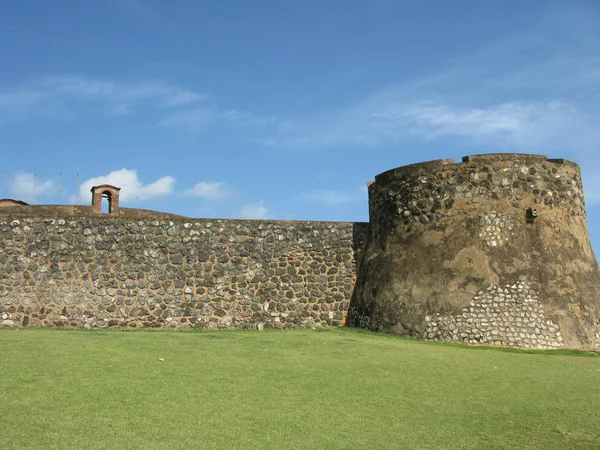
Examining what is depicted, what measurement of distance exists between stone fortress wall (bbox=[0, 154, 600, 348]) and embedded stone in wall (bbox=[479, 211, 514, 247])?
0.10 ft

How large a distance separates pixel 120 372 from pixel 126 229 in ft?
23.6

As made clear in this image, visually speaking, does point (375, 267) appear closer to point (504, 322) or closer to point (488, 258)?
point (488, 258)

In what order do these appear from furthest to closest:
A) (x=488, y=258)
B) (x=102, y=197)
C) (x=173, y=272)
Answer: (x=102, y=197), (x=173, y=272), (x=488, y=258)

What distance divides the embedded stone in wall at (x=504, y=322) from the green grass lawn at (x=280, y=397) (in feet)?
6.27

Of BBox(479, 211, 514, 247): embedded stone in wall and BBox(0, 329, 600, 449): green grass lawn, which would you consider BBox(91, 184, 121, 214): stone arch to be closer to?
BBox(0, 329, 600, 449): green grass lawn

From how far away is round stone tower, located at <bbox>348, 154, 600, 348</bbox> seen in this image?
13.3 metres

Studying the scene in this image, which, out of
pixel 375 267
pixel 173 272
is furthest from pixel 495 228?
pixel 173 272

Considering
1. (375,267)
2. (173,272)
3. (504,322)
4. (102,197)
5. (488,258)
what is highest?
(102,197)

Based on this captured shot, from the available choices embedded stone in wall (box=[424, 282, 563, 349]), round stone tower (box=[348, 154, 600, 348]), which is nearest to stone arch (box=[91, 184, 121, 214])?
round stone tower (box=[348, 154, 600, 348])

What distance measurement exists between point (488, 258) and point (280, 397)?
7.86m

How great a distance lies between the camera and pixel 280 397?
23.5 feet

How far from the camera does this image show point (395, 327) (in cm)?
1402

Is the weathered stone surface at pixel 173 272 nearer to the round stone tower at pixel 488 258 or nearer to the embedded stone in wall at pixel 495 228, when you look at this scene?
the round stone tower at pixel 488 258

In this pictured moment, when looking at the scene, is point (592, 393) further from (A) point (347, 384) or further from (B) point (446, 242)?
(B) point (446, 242)
